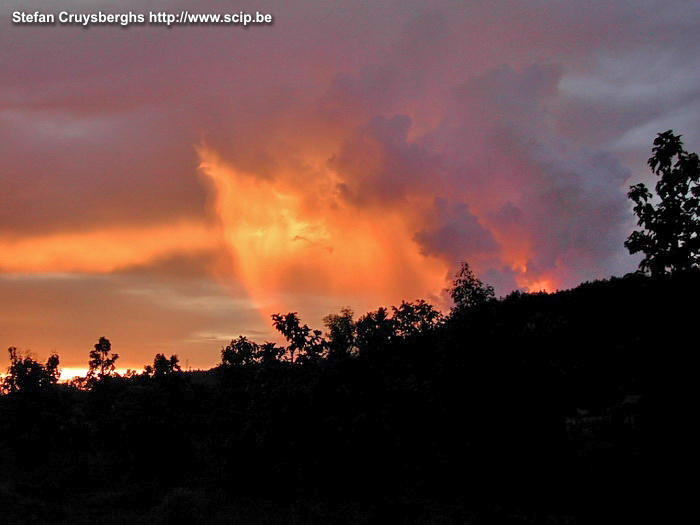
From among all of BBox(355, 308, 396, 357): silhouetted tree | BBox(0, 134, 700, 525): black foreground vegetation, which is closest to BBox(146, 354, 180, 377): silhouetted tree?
BBox(0, 134, 700, 525): black foreground vegetation

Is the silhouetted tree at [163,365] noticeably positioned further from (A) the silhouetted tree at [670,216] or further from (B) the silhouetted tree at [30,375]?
(A) the silhouetted tree at [670,216]

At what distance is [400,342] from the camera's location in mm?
24422

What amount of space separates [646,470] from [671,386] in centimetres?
207

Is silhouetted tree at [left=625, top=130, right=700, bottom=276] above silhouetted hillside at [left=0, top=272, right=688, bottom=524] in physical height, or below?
above

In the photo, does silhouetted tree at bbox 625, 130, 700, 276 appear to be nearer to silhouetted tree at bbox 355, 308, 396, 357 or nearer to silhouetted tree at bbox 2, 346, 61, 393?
silhouetted tree at bbox 355, 308, 396, 357

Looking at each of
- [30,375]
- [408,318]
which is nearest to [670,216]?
[408,318]

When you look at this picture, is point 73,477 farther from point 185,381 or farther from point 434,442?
point 434,442

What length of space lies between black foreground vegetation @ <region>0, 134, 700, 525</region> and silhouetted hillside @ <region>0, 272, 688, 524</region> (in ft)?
0.21

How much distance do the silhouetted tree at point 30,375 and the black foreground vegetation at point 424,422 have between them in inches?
211

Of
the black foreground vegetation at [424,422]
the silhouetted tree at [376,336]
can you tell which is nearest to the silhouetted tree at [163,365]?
the black foreground vegetation at [424,422]

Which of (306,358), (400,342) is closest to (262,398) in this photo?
(306,358)

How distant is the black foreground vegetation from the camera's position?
1702 cm

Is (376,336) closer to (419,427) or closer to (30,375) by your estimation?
(419,427)

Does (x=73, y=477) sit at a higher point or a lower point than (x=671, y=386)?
lower
